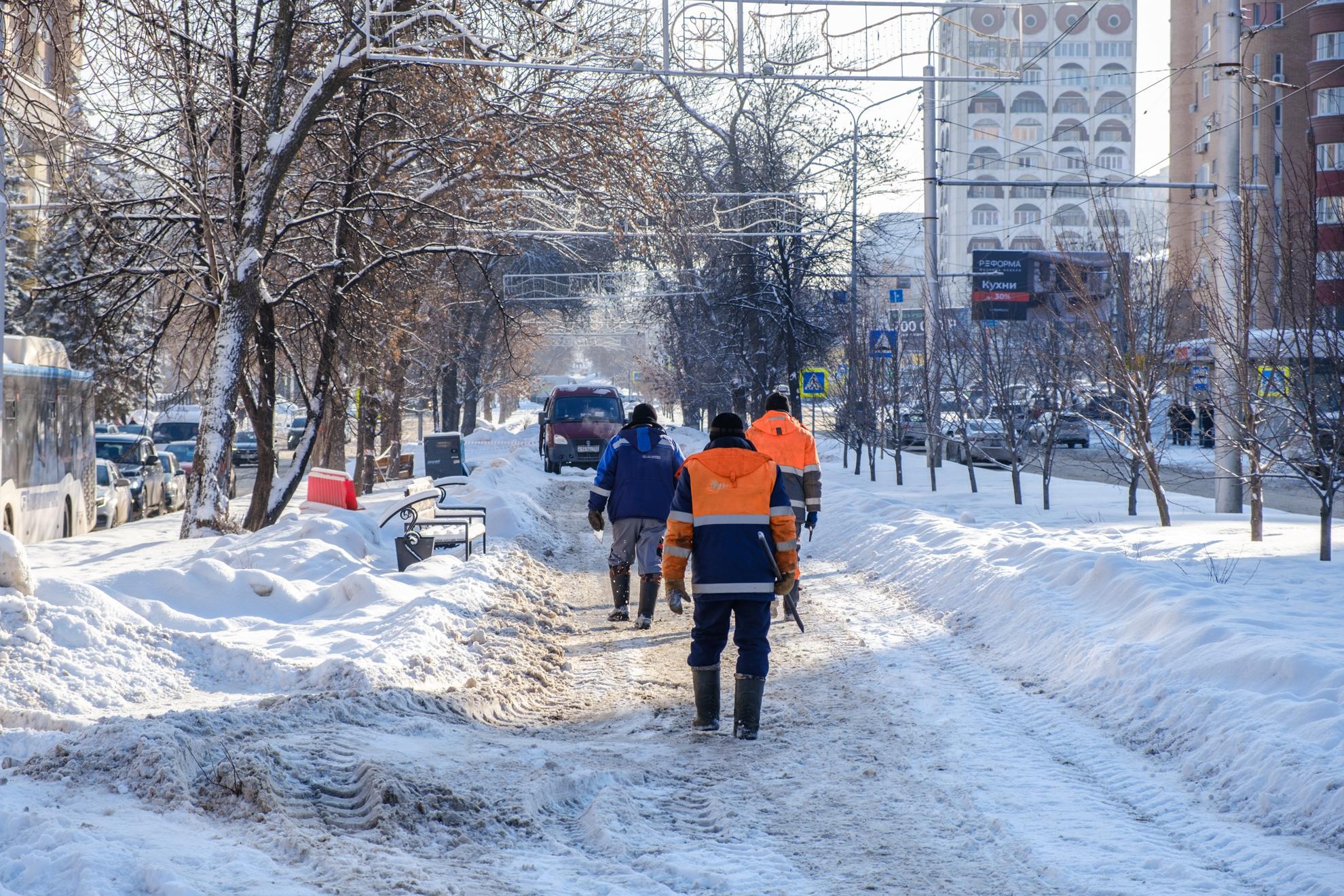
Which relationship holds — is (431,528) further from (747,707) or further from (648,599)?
(747,707)

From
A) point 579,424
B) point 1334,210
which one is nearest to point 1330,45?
point 579,424

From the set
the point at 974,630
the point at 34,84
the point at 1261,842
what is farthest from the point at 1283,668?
the point at 34,84

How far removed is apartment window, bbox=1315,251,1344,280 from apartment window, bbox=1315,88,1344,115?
50670 mm

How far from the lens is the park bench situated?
13.1 meters

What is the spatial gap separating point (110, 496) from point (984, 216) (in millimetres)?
101943

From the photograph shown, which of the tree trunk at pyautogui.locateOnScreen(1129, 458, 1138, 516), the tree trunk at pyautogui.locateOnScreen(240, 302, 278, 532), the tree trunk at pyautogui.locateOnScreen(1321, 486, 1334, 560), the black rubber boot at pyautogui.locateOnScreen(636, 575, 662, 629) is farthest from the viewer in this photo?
the tree trunk at pyautogui.locateOnScreen(240, 302, 278, 532)

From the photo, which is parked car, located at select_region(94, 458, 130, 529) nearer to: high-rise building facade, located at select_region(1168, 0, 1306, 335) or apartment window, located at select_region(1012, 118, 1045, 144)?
high-rise building facade, located at select_region(1168, 0, 1306, 335)

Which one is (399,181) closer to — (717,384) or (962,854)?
(962,854)

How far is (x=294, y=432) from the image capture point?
56125 mm

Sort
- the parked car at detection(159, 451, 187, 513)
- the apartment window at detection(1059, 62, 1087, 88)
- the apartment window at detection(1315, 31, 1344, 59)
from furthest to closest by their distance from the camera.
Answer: the apartment window at detection(1059, 62, 1087, 88) → the apartment window at detection(1315, 31, 1344, 59) → the parked car at detection(159, 451, 187, 513)

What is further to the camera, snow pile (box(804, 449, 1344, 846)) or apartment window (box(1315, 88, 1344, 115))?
apartment window (box(1315, 88, 1344, 115))

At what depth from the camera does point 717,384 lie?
144 feet

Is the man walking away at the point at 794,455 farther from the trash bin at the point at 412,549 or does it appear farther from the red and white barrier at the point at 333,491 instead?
the red and white barrier at the point at 333,491

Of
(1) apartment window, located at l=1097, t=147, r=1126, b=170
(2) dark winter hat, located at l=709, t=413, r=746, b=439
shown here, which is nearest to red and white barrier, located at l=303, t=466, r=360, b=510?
(2) dark winter hat, located at l=709, t=413, r=746, b=439
